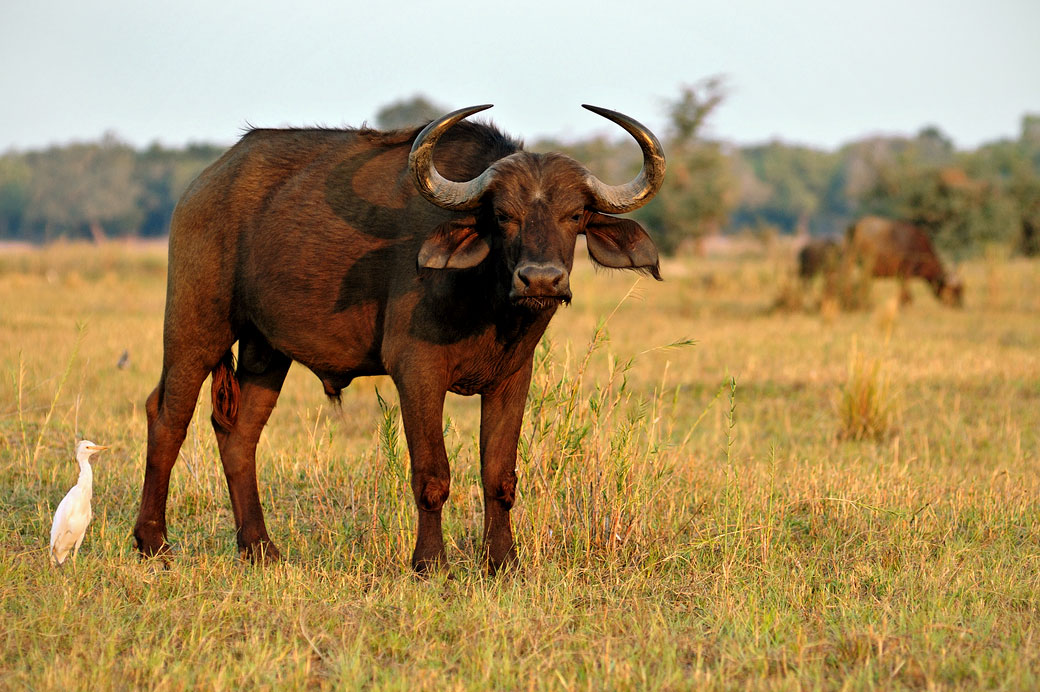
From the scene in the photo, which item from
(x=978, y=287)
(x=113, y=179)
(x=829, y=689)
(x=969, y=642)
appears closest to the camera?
(x=829, y=689)

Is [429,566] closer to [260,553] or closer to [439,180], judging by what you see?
[260,553]

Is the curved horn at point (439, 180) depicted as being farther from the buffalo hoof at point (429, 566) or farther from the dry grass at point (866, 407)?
the dry grass at point (866, 407)

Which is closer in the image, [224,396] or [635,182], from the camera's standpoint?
[635,182]

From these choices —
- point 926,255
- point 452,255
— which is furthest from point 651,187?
point 926,255

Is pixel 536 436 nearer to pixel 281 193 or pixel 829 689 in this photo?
pixel 281 193

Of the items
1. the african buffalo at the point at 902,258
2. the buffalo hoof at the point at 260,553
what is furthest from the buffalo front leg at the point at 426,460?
the african buffalo at the point at 902,258

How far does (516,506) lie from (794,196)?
83.6m

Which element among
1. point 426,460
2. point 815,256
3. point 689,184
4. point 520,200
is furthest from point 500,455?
point 689,184

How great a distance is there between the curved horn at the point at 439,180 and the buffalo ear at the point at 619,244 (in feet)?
1.78

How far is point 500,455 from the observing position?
4.81 m

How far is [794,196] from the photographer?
84812 mm

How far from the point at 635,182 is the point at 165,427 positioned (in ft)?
8.71

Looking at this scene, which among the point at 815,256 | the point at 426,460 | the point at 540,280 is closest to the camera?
the point at 540,280

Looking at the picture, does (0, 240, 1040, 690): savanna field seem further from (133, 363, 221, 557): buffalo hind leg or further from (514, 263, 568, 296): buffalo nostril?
(514, 263, 568, 296): buffalo nostril
